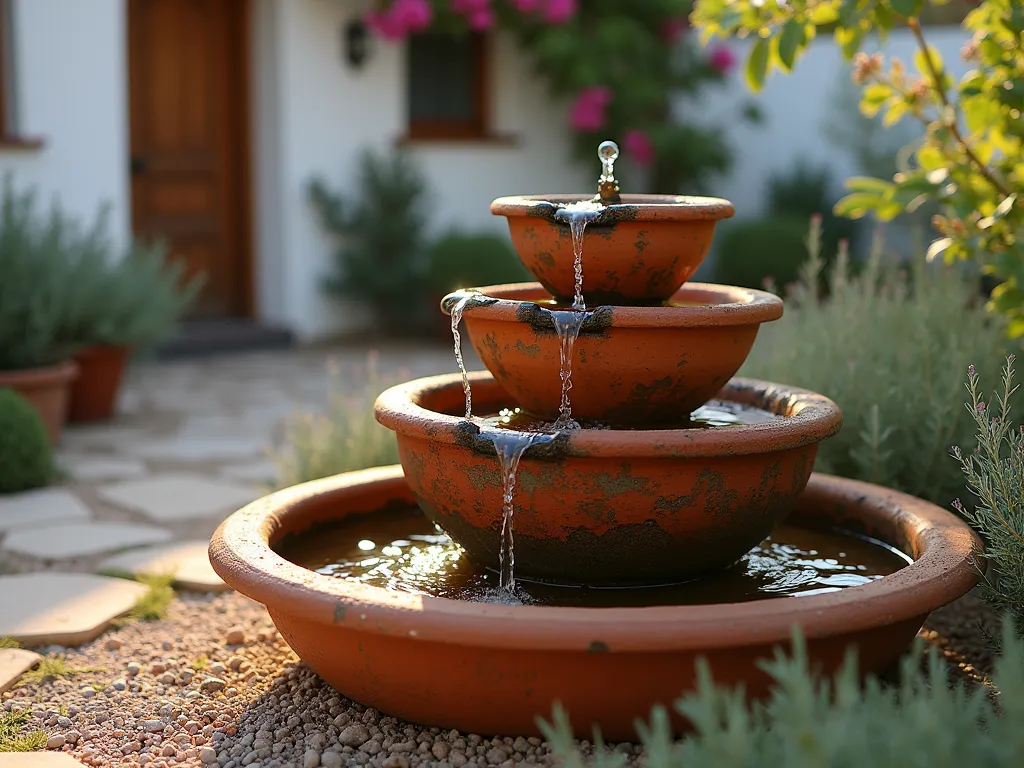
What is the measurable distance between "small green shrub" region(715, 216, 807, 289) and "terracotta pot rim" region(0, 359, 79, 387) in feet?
18.3

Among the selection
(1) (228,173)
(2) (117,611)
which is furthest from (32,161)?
Answer: (2) (117,611)

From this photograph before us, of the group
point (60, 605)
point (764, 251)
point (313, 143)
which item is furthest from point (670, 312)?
point (764, 251)

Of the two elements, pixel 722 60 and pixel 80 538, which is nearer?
pixel 80 538

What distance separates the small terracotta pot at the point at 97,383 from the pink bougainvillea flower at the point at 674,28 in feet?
18.1

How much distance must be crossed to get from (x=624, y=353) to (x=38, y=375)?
11.8 feet

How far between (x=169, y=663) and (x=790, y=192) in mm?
8354

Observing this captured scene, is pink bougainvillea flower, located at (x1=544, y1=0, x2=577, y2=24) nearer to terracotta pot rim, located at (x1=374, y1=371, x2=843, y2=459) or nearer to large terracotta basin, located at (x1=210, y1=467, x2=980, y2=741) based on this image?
terracotta pot rim, located at (x1=374, y1=371, x2=843, y2=459)

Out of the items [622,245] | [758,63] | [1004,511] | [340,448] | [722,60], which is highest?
[722,60]

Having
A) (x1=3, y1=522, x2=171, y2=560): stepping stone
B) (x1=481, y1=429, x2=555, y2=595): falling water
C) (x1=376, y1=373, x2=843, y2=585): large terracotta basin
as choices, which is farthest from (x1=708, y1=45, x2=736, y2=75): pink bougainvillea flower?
(x1=481, y1=429, x2=555, y2=595): falling water

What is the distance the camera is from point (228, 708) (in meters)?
2.72

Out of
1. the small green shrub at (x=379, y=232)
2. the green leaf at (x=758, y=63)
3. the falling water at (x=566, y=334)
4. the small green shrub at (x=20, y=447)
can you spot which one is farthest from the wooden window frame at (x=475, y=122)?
the falling water at (x=566, y=334)

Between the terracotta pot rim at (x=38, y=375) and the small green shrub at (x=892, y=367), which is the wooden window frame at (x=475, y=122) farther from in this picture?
the small green shrub at (x=892, y=367)

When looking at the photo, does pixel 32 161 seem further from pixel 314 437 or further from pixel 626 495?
pixel 626 495

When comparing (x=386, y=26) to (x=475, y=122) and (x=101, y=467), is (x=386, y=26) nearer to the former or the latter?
(x=475, y=122)
